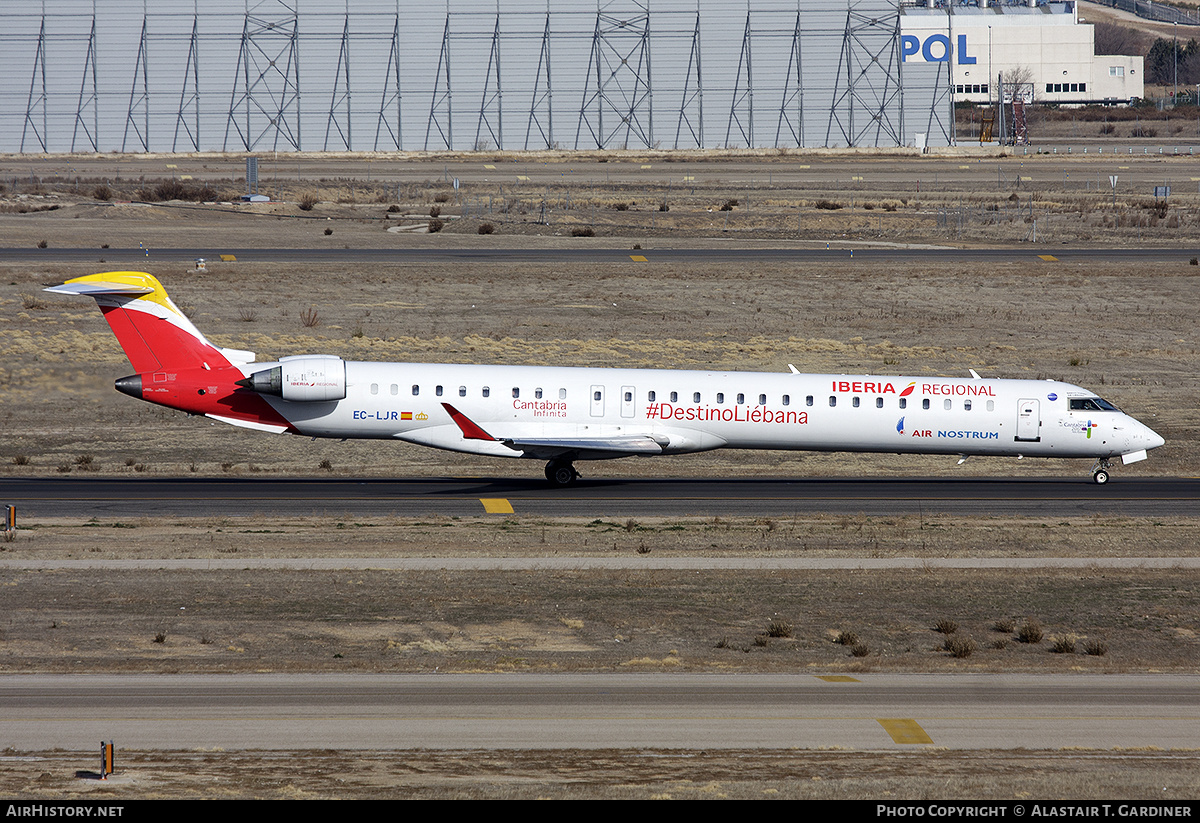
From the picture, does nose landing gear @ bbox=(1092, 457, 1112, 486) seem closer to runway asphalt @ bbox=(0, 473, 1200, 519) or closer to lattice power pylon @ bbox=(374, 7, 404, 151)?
runway asphalt @ bbox=(0, 473, 1200, 519)

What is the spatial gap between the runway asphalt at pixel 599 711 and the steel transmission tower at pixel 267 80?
85710 mm

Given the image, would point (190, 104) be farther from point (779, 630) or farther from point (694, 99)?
point (779, 630)

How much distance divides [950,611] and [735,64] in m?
82.6

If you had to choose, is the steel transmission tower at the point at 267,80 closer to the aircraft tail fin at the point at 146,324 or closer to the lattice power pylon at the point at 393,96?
the lattice power pylon at the point at 393,96

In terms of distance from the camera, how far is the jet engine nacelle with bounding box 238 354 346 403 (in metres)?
31.3

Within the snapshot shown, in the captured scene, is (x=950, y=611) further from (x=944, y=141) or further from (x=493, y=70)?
(x=944, y=141)

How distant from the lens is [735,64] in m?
99.2

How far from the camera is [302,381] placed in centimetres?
3142

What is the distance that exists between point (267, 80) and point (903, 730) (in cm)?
9161

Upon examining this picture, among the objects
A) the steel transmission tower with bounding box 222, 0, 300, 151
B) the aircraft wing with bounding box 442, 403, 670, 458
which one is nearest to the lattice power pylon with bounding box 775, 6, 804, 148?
the steel transmission tower with bounding box 222, 0, 300, 151

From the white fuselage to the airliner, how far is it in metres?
0.04

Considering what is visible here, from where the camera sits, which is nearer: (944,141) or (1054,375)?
(1054,375)
